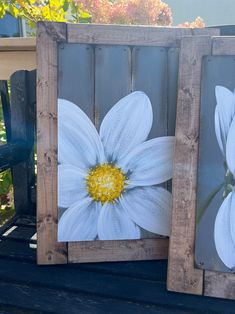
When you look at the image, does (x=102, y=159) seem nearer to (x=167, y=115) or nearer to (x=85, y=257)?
(x=167, y=115)

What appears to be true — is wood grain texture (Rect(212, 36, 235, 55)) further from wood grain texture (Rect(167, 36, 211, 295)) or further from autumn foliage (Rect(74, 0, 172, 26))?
autumn foliage (Rect(74, 0, 172, 26))

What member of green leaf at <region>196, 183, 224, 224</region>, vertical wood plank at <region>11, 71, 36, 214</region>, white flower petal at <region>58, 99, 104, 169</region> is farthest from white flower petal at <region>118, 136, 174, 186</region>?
vertical wood plank at <region>11, 71, 36, 214</region>

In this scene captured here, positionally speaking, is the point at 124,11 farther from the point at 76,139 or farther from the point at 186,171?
the point at 186,171

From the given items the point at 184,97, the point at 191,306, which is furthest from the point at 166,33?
the point at 191,306

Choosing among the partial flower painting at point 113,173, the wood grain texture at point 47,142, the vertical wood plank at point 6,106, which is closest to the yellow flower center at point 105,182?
the partial flower painting at point 113,173

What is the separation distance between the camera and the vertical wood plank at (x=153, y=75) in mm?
1624

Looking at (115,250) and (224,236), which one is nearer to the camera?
(224,236)

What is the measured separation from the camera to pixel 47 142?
165 cm

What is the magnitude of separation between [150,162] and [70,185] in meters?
0.35

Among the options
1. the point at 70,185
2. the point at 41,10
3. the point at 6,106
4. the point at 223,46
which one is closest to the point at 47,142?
the point at 70,185

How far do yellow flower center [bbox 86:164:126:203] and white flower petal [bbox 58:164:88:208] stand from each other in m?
0.03

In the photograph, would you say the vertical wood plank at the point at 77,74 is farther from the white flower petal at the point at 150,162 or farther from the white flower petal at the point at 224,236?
the white flower petal at the point at 224,236

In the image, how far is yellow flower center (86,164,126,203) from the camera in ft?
5.48

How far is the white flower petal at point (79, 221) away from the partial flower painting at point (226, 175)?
50 centimetres
